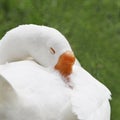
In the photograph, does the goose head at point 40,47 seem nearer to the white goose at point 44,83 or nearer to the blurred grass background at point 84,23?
the white goose at point 44,83

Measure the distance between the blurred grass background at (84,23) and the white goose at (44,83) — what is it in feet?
4.10

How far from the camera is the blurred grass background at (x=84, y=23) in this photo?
15.4 ft

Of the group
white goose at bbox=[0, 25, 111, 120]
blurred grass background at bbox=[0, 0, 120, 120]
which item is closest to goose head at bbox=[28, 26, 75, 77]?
white goose at bbox=[0, 25, 111, 120]

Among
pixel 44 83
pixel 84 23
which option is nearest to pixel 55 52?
pixel 44 83

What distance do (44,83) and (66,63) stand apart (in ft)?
0.51

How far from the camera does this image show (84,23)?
4918 mm

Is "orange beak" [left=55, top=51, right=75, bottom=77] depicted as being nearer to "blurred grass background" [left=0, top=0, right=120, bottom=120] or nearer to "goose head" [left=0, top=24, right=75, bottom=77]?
"goose head" [left=0, top=24, right=75, bottom=77]

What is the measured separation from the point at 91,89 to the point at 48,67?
0.80 ft

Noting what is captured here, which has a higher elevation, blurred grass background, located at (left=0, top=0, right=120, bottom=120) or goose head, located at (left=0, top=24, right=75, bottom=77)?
goose head, located at (left=0, top=24, right=75, bottom=77)

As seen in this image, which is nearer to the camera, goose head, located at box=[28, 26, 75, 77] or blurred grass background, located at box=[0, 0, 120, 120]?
goose head, located at box=[28, 26, 75, 77]

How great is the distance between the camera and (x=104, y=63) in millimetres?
4715

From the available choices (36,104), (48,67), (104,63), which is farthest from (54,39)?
(104,63)

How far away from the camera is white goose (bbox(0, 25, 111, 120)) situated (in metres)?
3.05

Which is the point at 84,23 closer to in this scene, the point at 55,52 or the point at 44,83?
the point at 55,52
